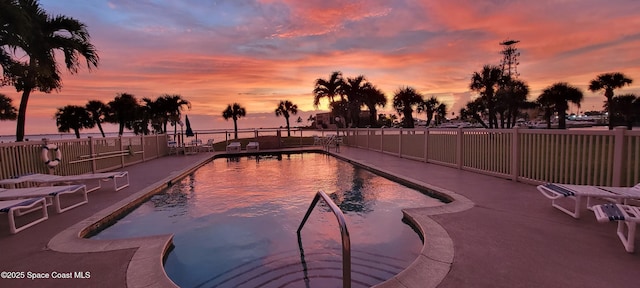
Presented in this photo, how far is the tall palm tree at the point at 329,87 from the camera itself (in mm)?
23047

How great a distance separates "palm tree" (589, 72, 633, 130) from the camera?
89.1 feet

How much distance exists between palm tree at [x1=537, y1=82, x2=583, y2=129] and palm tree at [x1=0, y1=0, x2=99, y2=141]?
4006 centimetres

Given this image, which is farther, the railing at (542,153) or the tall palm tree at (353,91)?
the tall palm tree at (353,91)

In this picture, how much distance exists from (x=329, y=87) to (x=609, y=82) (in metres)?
27.4

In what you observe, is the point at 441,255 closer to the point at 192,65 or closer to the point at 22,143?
the point at 22,143

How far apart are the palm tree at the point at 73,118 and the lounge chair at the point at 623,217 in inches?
1646

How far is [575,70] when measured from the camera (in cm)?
1559

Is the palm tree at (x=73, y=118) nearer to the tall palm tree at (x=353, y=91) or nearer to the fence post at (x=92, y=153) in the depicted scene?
the tall palm tree at (x=353, y=91)

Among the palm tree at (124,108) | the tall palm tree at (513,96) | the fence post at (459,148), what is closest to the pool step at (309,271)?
the fence post at (459,148)

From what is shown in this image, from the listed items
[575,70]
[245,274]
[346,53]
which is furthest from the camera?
[575,70]

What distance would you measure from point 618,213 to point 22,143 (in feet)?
33.3

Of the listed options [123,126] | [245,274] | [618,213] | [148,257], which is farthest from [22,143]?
[123,126]

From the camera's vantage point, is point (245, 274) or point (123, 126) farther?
point (123, 126)

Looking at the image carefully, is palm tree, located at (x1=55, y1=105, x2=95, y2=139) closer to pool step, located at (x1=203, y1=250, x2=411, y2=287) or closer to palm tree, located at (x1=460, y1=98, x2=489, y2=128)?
pool step, located at (x1=203, y1=250, x2=411, y2=287)
